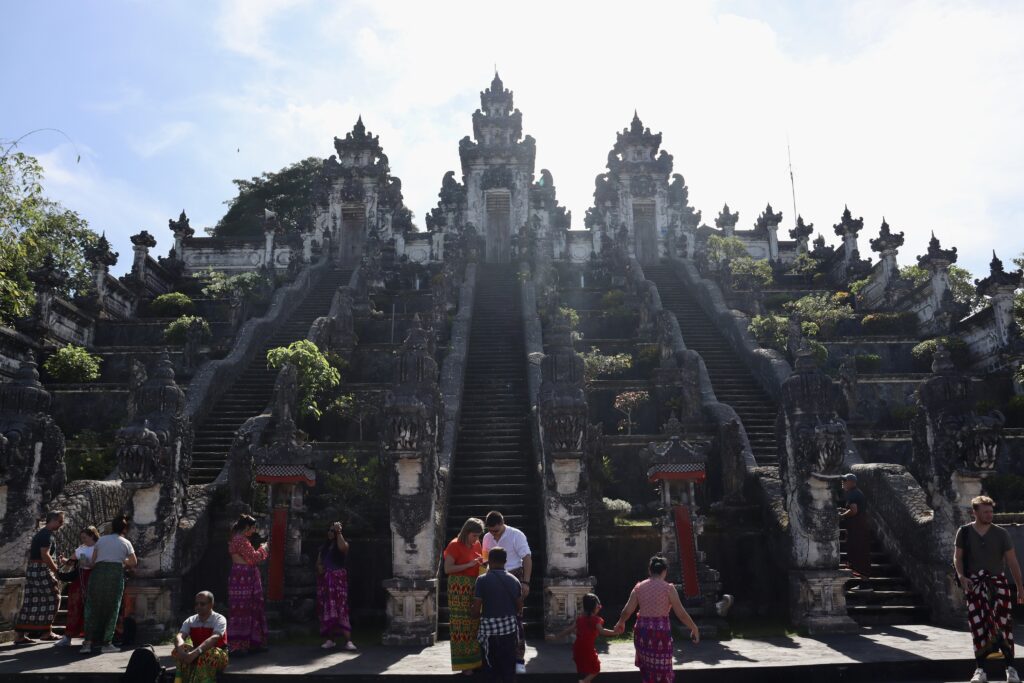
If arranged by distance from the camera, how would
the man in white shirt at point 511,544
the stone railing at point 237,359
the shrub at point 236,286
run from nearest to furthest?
the man in white shirt at point 511,544, the stone railing at point 237,359, the shrub at point 236,286

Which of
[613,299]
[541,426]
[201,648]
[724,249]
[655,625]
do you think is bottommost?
[201,648]

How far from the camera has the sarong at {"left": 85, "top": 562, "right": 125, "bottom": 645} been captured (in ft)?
30.0

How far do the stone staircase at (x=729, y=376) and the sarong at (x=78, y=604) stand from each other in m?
11.5

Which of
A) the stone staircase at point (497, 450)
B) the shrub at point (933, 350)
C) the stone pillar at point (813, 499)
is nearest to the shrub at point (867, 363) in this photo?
the shrub at point (933, 350)

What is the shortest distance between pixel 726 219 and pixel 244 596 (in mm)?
36557

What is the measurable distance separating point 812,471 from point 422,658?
18.2ft

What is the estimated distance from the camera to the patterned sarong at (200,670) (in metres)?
6.60

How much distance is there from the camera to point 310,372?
1775 centimetres

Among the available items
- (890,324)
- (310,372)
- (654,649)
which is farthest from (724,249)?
(654,649)

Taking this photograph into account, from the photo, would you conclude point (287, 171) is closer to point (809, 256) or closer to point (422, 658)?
point (809, 256)

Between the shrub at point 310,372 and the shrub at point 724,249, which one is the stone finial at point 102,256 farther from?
the shrub at point 724,249

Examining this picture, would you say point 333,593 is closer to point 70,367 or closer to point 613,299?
point 70,367

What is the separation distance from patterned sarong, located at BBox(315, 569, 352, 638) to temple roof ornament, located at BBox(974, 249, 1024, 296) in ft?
63.3

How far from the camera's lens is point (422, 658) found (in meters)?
8.85
